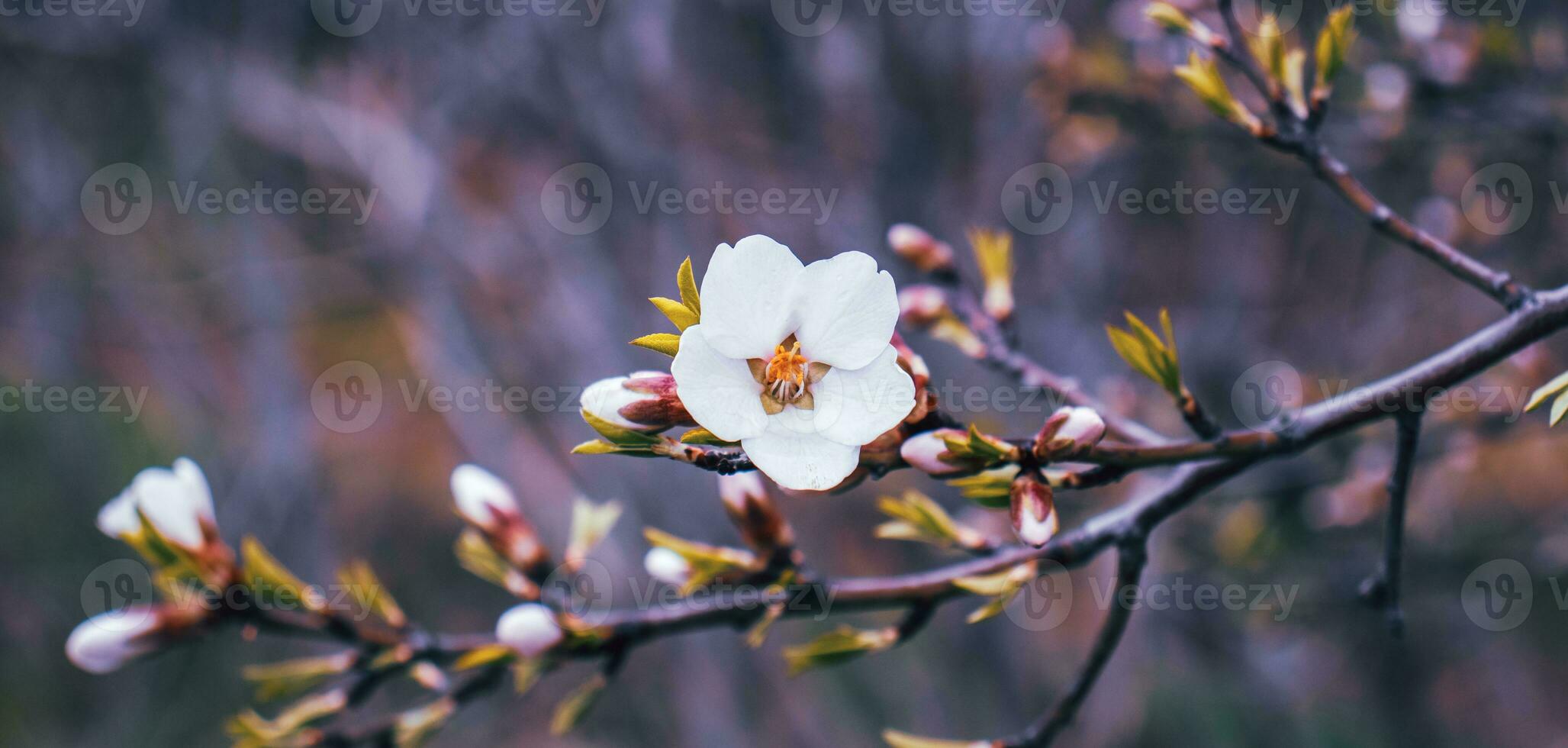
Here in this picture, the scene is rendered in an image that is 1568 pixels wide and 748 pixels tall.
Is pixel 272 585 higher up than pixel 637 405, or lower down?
lower down

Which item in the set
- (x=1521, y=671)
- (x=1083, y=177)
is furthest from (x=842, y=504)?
(x=1521, y=671)

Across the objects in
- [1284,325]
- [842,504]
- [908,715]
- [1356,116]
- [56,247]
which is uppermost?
[1356,116]

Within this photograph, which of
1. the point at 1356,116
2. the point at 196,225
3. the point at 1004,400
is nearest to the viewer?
the point at 1356,116

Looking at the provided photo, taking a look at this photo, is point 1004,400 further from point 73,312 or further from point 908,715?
point 73,312

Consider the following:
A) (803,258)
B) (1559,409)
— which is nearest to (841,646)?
(1559,409)

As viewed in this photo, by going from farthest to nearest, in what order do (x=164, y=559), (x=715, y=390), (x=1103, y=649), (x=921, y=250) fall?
(x=921, y=250), (x=164, y=559), (x=1103, y=649), (x=715, y=390)

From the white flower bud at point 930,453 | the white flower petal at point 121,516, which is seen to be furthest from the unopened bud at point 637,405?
the white flower petal at point 121,516

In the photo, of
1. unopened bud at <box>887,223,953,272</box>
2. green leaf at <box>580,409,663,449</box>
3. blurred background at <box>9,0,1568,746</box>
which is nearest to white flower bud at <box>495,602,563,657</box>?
green leaf at <box>580,409,663,449</box>

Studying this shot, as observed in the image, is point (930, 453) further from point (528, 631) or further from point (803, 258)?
point (803, 258)
